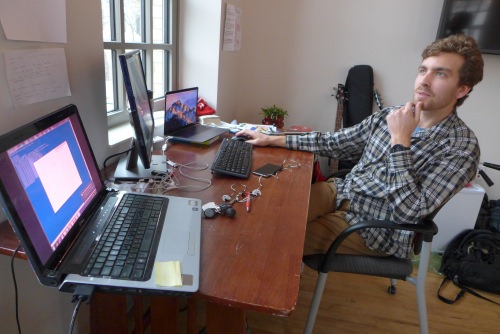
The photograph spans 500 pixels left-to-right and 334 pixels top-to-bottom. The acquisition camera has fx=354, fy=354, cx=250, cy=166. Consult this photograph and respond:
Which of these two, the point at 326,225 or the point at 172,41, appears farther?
the point at 172,41

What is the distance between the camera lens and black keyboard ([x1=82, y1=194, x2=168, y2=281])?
2.46 feet

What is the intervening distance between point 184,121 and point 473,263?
6.26ft

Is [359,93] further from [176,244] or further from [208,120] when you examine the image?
[176,244]

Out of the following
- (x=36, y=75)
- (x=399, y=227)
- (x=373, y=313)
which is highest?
(x=36, y=75)

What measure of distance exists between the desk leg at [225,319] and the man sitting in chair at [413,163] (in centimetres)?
66

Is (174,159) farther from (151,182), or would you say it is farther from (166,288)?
(166,288)

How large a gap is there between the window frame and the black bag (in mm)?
2054

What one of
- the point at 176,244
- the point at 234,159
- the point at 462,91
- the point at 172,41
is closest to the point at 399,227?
the point at 462,91

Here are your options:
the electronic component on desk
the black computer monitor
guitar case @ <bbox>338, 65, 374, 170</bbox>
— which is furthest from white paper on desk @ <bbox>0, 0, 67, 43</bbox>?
guitar case @ <bbox>338, 65, 374, 170</bbox>

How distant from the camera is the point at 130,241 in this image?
858 millimetres

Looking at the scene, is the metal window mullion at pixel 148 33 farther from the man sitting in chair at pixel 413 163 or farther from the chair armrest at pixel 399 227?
the chair armrest at pixel 399 227

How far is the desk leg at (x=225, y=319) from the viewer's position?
888 millimetres

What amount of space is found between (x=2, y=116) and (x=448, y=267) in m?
2.41

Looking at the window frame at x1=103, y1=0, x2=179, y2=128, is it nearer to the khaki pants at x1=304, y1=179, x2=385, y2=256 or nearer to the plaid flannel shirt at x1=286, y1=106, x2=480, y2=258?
the khaki pants at x1=304, y1=179, x2=385, y2=256
